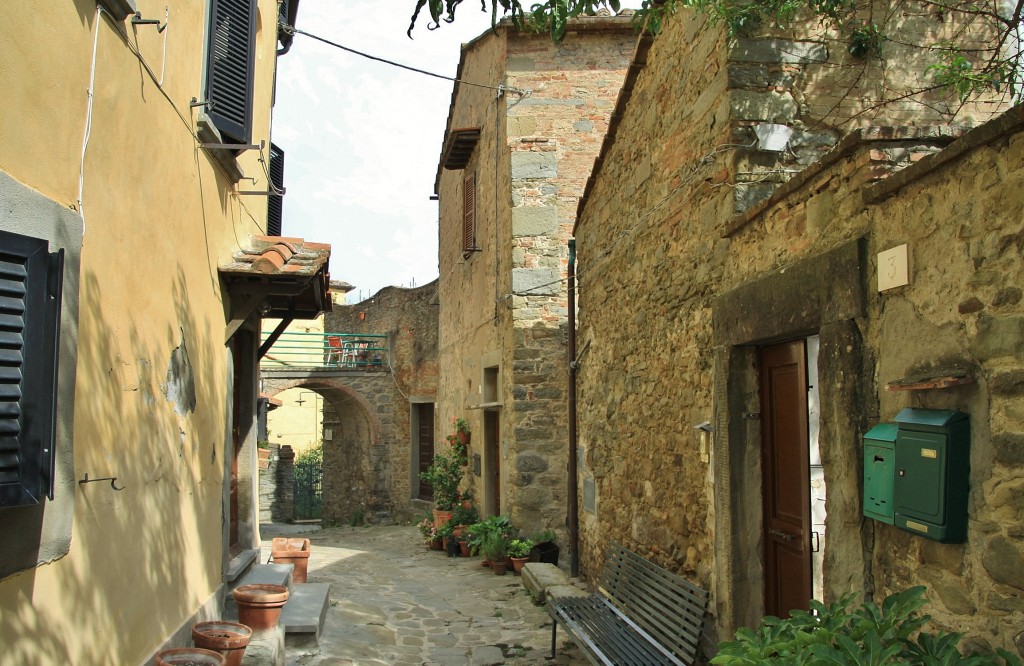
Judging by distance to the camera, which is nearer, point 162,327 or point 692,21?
point 162,327

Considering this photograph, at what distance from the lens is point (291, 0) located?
8.57 m

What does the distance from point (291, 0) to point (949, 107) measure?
21.8ft

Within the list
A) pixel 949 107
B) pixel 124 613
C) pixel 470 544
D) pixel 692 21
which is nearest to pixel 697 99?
pixel 692 21

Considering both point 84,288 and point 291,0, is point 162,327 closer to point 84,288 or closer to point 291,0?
point 84,288

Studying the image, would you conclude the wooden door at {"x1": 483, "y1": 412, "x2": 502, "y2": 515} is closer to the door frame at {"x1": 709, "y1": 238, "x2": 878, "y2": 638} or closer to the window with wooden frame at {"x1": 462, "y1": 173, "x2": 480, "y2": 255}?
the window with wooden frame at {"x1": 462, "y1": 173, "x2": 480, "y2": 255}

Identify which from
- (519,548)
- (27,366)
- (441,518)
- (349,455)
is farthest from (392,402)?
(27,366)

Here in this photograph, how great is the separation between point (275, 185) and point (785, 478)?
6.19 m

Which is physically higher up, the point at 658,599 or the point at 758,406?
the point at 758,406

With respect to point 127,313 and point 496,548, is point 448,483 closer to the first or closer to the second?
point 496,548

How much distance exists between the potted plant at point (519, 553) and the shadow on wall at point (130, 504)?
4.31 metres

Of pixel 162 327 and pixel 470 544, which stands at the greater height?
pixel 162 327

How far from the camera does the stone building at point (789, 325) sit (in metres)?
2.43

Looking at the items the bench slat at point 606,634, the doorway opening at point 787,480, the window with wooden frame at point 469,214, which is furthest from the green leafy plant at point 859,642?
the window with wooden frame at point 469,214

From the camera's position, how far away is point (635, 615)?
5.19 metres
